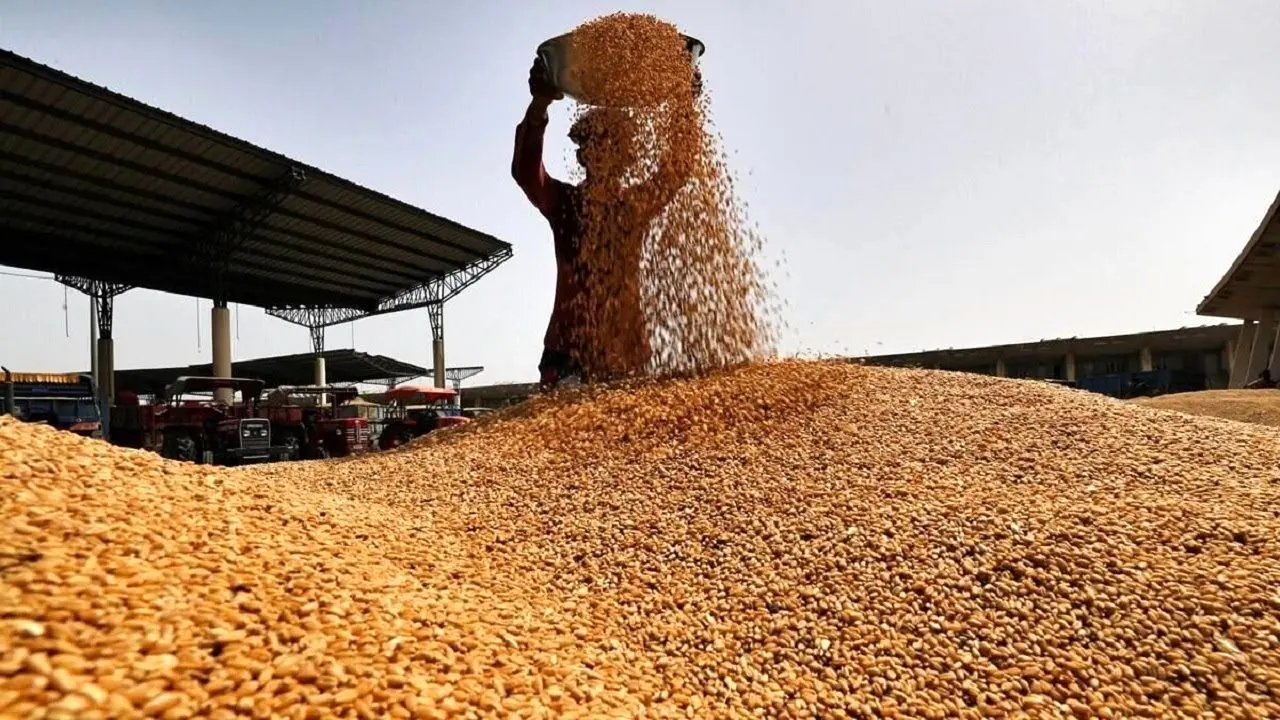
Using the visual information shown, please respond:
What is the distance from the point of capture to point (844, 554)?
350 cm

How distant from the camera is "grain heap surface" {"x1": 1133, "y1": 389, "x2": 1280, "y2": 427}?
40.3 ft

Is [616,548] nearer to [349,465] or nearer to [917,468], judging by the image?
[917,468]

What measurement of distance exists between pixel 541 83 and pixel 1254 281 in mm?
25251

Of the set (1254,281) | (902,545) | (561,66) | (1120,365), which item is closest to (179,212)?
(561,66)

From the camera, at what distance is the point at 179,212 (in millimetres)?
18797

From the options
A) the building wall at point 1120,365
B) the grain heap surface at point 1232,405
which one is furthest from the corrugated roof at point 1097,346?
the grain heap surface at point 1232,405

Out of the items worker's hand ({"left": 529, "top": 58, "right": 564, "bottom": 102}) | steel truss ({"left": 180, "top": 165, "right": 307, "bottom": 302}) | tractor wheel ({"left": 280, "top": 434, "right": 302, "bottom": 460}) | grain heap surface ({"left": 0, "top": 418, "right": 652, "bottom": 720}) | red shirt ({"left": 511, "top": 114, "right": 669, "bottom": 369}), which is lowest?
tractor wheel ({"left": 280, "top": 434, "right": 302, "bottom": 460})

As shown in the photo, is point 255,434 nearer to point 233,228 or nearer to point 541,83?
point 541,83

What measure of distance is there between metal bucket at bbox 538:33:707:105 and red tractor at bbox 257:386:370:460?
8.26 metres

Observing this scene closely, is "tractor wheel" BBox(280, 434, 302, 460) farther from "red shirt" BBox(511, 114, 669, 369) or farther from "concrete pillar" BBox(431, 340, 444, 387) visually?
"concrete pillar" BBox(431, 340, 444, 387)

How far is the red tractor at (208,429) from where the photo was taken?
11.4 meters

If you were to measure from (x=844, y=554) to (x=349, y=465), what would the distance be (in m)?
5.04

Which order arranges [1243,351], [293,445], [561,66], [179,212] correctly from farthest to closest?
[1243,351]
[179,212]
[293,445]
[561,66]

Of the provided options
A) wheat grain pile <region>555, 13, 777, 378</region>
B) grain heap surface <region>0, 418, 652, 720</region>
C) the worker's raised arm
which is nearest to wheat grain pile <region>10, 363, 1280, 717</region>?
grain heap surface <region>0, 418, 652, 720</region>
